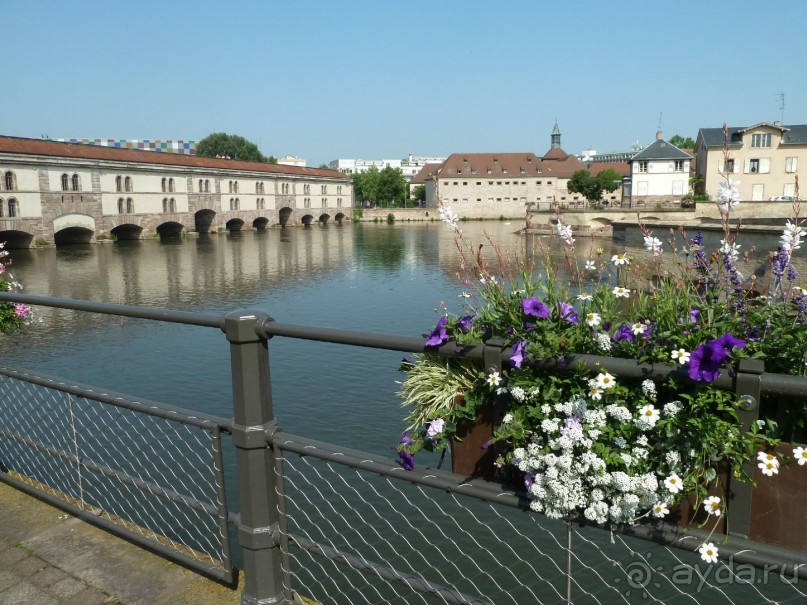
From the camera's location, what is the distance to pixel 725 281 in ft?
7.74

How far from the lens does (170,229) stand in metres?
64.8

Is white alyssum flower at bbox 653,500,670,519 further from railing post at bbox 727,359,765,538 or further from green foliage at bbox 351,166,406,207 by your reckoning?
green foliage at bbox 351,166,406,207

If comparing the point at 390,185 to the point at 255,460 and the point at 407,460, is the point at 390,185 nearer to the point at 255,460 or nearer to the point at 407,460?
the point at 255,460

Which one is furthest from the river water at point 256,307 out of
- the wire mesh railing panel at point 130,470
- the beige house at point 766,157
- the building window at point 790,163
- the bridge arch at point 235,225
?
the building window at point 790,163

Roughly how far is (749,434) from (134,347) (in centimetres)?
1659

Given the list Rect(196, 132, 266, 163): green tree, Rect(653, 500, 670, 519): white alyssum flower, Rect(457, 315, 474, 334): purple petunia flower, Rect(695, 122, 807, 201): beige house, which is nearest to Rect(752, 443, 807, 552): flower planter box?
Rect(653, 500, 670, 519): white alyssum flower

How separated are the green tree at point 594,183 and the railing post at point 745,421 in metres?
84.9

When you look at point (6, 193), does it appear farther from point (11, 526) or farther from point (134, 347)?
point (11, 526)

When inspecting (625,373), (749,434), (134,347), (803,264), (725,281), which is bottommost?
(134,347)

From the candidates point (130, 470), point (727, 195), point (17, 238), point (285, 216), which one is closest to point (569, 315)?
point (727, 195)

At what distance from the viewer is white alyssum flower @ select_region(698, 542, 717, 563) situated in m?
1.80

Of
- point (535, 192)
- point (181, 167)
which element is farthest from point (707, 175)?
point (181, 167)

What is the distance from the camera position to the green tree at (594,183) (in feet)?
271

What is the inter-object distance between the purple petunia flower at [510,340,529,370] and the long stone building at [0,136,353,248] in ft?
163
